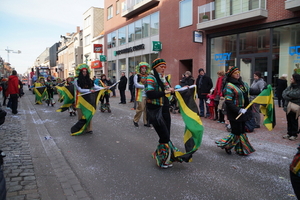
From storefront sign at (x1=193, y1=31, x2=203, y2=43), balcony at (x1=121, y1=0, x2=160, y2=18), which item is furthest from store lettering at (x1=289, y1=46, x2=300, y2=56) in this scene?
balcony at (x1=121, y1=0, x2=160, y2=18)

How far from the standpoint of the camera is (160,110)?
4.54 meters

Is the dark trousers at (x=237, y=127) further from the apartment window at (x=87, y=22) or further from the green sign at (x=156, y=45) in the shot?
the apartment window at (x=87, y=22)

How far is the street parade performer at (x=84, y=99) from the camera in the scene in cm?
726

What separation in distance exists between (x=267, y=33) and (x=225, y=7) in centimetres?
310

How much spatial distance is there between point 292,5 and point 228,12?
3.94 metres

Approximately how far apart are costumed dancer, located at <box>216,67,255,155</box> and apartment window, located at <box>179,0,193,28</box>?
13.8 metres

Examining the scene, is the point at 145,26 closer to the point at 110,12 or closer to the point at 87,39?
the point at 110,12

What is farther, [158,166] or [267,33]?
[267,33]

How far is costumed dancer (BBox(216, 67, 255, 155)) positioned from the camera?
16.8ft

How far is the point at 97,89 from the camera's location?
25.1 feet

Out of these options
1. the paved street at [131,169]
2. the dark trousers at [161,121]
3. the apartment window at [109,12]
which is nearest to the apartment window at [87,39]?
the apartment window at [109,12]

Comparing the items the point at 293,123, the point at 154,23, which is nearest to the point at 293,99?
the point at 293,123

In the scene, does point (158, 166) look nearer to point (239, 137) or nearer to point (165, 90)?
point (165, 90)

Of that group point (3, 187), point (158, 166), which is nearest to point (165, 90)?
point (158, 166)
